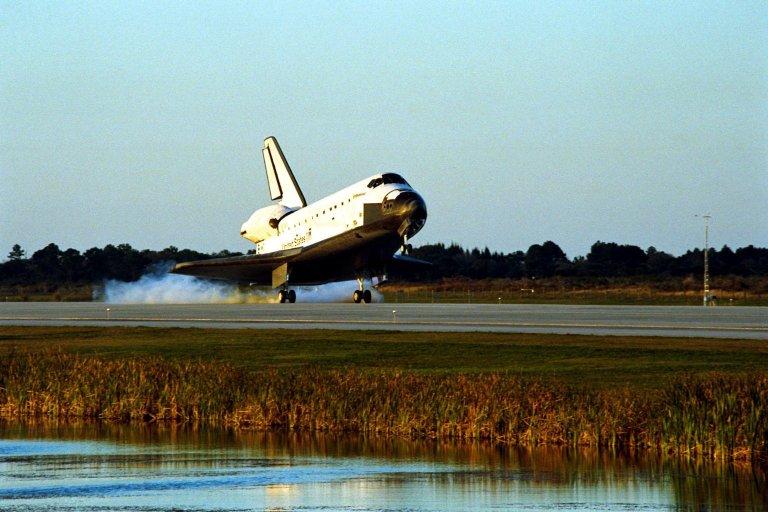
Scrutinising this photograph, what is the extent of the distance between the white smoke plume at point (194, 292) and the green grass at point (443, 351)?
31155 mm

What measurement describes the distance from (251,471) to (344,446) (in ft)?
9.87

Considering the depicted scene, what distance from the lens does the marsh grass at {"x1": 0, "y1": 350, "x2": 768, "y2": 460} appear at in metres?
19.5

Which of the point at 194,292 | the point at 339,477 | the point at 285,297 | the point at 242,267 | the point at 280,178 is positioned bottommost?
the point at 339,477

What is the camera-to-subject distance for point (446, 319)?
49500 millimetres

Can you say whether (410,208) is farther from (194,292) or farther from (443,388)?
(443,388)

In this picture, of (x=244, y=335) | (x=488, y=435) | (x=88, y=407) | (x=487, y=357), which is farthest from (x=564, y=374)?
(x=244, y=335)

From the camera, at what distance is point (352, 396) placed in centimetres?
2348

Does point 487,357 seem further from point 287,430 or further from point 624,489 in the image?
point 624,489

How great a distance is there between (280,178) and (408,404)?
2276 inches

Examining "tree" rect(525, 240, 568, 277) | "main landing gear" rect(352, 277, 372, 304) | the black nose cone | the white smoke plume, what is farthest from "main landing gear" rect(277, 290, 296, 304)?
"tree" rect(525, 240, 568, 277)

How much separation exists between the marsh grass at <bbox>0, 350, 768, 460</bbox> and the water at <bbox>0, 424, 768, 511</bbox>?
0.62 m

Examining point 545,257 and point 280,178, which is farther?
point 545,257

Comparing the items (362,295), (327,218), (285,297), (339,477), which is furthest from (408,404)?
(285,297)

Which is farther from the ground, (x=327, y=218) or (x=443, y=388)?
(x=327, y=218)
